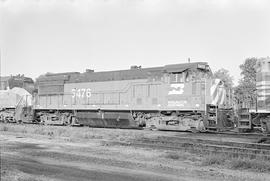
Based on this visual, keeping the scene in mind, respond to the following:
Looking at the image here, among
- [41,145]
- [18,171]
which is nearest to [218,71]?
[41,145]

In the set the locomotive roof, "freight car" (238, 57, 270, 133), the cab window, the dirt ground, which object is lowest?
the dirt ground

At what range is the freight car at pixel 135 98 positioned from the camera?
663 inches

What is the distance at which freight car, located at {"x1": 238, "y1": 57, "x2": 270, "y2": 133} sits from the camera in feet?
47.2

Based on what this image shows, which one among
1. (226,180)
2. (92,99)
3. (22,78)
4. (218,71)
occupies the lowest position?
(226,180)

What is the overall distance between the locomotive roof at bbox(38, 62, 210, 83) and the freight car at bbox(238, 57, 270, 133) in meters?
3.38

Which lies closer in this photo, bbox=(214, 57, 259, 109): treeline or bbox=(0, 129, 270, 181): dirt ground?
bbox=(0, 129, 270, 181): dirt ground

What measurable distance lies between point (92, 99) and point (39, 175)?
14.1m

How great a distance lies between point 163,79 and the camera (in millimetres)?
17859

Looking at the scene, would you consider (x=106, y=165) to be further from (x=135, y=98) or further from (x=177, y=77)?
(x=135, y=98)

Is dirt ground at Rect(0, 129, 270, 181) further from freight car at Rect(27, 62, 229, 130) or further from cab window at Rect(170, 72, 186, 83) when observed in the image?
cab window at Rect(170, 72, 186, 83)

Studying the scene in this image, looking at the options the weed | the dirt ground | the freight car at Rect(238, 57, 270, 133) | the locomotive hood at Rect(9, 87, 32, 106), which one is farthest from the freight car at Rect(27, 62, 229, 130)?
the weed

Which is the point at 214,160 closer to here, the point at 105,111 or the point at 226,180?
the point at 226,180

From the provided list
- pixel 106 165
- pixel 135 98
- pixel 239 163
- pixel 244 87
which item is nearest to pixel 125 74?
pixel 135 98

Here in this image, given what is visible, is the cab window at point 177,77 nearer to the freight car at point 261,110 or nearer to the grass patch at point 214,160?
the freight car at point 261,110
